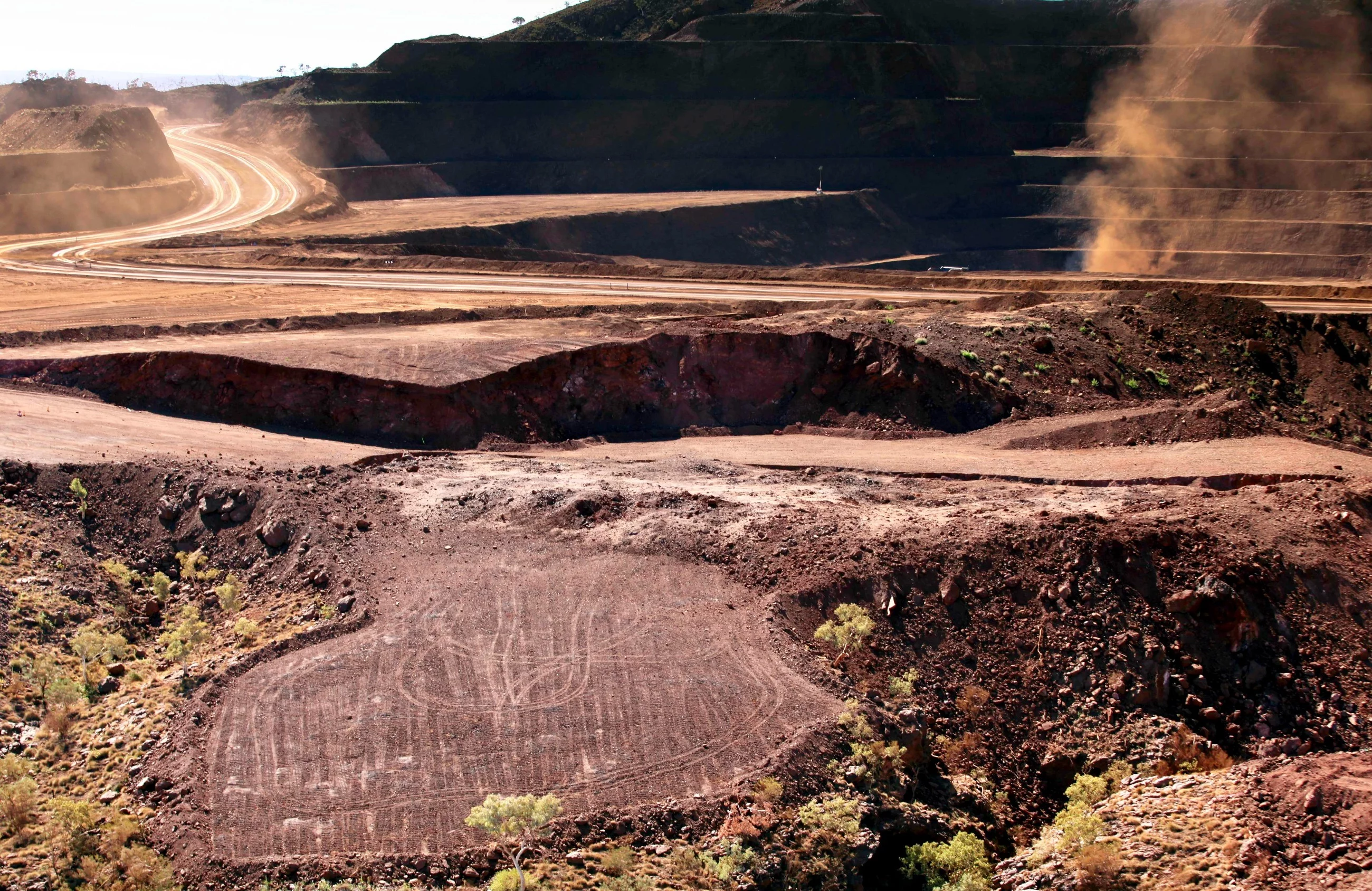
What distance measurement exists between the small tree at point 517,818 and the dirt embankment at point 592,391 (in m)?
15.8

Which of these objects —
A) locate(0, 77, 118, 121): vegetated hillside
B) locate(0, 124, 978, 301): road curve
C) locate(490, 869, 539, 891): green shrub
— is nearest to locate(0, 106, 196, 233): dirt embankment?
locate(0, 124, 978, 301): road curve

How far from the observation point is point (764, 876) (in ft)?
45.8

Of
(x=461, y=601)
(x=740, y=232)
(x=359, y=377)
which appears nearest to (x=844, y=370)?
(x=359, y=377)

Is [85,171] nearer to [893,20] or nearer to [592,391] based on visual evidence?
[592,391]

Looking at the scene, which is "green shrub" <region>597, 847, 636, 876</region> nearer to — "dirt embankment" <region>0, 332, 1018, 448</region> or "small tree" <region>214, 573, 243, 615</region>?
"small tree" <region>214, 573, 243, 615</region>

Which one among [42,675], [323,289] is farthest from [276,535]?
[323,289]

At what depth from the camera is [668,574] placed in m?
20.0

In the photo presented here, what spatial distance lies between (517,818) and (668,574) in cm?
717

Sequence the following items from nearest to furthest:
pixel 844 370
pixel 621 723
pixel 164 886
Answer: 1. pixel 164 886
2. pixel 621 723
3. pixel 844 370

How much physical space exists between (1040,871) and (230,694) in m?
12.1

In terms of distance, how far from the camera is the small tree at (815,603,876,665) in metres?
17.9

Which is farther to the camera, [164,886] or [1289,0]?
[1289,0]

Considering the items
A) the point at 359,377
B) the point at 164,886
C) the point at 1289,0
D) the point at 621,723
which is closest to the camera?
the point at 164,886

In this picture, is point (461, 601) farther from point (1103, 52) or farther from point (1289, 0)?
point (1289, 0)
